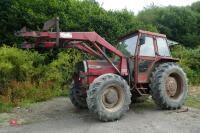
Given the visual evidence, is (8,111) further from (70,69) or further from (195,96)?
(195,96)

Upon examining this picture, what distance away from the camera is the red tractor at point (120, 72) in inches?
375

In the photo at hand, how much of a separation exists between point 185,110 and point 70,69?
5487 mm

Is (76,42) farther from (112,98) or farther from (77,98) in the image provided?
(77,98)

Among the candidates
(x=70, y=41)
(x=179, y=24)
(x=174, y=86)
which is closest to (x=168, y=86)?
(x=174, y=86)

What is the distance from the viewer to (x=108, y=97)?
982 centimetres

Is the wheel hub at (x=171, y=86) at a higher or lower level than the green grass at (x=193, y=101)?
higher

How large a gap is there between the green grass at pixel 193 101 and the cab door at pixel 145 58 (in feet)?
7.09

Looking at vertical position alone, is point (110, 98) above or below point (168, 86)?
below

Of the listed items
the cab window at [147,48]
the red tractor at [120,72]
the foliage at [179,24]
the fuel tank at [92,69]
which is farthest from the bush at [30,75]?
the foliage at [179,24]

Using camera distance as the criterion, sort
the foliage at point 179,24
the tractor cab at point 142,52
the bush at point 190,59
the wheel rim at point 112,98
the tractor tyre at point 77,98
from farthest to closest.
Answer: the foliage at point 179,24 < the bush at point 190,59 < the tractor tyre at point 77,98 < the tractor cab at point 142,52 < the wheel rim at point 112,98

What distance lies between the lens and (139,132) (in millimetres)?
8406

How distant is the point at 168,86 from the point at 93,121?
286cm

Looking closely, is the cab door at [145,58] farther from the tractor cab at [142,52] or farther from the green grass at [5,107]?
the green grass at [5,107]

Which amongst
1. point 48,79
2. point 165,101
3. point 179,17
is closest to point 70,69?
A: point 48,79
